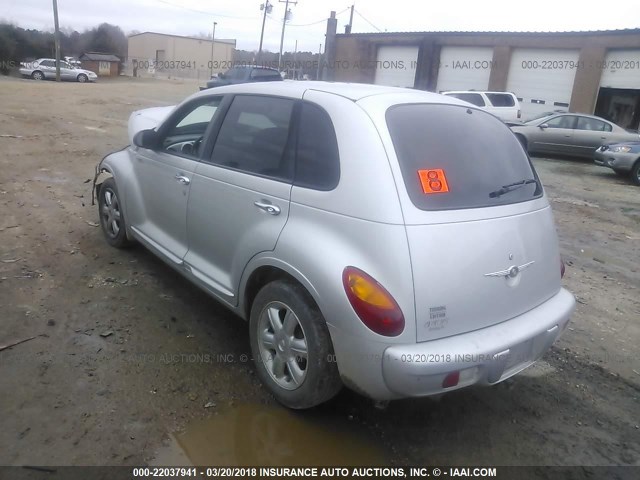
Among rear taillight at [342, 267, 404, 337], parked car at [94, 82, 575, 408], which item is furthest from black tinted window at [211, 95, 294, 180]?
rear taillight at [342, 267, 404, 337]

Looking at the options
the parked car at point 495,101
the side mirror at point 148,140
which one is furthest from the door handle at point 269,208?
the parked car at point 495,101

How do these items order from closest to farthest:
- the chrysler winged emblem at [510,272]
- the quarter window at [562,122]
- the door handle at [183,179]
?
the chrysler winged emblem at [510,272] < the door handle at [183,179] < the quarter window at [562,122]

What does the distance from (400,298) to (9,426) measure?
6.78ft

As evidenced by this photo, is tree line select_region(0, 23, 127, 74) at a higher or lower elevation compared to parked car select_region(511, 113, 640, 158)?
higher

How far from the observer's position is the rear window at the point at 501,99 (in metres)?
17.9

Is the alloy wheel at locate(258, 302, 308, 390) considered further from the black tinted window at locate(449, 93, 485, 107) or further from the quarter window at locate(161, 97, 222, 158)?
the black tinted window at locate(449, 93, 485, 107)

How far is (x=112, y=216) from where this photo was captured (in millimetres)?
4871

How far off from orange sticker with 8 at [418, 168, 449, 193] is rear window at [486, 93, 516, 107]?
16.7 metres

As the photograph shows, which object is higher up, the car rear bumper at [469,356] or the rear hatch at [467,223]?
the rear hatch at [467,223]

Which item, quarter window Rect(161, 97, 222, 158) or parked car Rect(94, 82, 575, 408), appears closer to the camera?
parked car Rect(94, 82, 575, 408)

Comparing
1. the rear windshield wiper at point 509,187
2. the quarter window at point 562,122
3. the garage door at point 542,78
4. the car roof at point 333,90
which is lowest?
the rear windshield wiper at point 509,187

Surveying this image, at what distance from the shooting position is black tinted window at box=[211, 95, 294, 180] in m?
2.98

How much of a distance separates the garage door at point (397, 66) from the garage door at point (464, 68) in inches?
71.0

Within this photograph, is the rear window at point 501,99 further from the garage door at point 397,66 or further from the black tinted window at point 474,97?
the garage door at point 397,66
